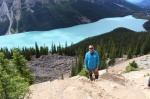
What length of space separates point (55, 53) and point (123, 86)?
116 m

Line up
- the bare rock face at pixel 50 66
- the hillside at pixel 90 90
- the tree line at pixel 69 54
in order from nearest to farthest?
the tree line at pixel 69 54 → the hillside at pixel 90 90 → the bare rock face at pixel 50 66

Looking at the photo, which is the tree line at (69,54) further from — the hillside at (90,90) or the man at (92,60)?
the man at (92,60)

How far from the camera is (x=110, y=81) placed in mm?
20766

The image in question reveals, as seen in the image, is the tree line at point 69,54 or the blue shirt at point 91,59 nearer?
the tree line at point 69,54

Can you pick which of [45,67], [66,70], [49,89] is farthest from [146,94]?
[45,67]

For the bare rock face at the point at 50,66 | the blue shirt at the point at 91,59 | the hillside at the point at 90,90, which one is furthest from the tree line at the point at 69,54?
the bare rock face at the point at 50,66

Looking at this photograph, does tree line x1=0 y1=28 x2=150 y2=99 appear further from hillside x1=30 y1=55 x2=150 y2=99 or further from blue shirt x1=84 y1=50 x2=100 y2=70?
blue shirt x1=84 y1=50 x2=100 y2=70

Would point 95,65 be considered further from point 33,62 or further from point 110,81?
point 33,62

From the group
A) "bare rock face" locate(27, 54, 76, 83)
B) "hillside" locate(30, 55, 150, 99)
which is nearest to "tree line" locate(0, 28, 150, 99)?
"hillside" locate(30, 55, 150, 99)

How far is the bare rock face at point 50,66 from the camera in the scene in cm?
9778

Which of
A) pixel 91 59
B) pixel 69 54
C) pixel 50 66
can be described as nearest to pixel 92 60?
pixel 91 59

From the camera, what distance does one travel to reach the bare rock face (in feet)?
321

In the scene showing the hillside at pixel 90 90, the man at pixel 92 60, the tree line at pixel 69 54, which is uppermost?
the man at pixel 92 60

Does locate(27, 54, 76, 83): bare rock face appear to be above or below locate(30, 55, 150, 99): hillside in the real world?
below
